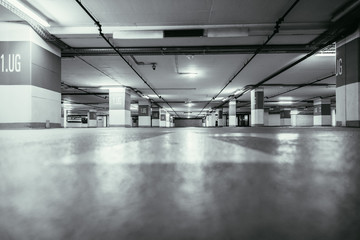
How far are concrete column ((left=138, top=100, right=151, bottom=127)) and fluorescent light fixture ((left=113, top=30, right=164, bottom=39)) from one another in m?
15.8

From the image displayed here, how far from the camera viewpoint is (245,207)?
0.41 metres

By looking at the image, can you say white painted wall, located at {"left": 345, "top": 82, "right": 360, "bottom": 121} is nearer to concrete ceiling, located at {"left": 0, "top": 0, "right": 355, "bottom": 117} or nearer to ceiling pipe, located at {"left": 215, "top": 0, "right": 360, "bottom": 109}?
ceiling pipe, located at {"left": 215, "top": 0, "right": 360, "bottom": 109}

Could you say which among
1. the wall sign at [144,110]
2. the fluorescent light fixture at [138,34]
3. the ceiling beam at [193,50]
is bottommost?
the wall sign at [144,110]

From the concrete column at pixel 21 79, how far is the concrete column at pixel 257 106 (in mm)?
12706

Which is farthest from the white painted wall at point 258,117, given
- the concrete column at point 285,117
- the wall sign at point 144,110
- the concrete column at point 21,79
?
the concrete column at point 285,117

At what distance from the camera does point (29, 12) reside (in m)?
5.93

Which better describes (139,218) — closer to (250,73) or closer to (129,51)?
(129,51)

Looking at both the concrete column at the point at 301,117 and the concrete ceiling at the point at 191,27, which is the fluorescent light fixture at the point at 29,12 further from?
the concrete column at the point at 301,117

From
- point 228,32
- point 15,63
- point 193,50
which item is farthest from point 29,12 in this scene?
point 228,32

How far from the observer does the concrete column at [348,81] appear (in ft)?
21.2

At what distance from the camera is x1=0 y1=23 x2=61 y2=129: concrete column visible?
20.4 feet

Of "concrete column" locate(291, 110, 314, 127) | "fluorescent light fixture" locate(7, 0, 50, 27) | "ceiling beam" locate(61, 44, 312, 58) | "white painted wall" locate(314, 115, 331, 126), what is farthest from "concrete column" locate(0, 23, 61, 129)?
"concrete column" locate(291, 110, 314, 127)

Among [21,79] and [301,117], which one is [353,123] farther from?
[301,117]

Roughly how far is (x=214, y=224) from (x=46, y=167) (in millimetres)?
508
